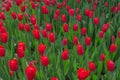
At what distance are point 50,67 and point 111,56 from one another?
2.14ft

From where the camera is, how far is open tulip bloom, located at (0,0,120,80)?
7.98ft

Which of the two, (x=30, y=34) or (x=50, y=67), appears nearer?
(x=50, y=67)

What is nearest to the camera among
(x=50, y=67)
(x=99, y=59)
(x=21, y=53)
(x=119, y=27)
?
(x=21, y=53)

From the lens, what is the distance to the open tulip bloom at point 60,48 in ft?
7.98

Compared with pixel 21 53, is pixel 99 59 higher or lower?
lower

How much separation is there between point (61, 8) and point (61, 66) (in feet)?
5.19

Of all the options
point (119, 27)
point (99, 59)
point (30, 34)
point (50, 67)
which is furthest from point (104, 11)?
point (50, 67)

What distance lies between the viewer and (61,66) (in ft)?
8.95

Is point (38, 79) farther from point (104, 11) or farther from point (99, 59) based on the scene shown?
point (104, 11)

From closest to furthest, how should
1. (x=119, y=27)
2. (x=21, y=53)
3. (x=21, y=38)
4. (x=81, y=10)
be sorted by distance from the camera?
(x=21, y=53), (x=21, y=38), (x=119, y=27), (x=81, y=10)

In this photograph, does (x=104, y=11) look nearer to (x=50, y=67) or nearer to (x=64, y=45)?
(x=64, y=45)

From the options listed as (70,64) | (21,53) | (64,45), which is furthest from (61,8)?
(21,53)

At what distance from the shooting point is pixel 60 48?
3.10 metres

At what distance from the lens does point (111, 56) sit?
2.91 m
